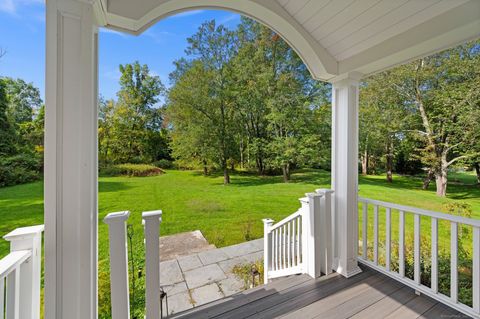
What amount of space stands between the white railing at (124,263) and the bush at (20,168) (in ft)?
3.24

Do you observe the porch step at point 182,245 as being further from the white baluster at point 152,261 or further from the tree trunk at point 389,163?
the tree trunk at point 389,163

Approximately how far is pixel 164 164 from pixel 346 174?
202 inches

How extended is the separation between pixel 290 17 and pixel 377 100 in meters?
5.11

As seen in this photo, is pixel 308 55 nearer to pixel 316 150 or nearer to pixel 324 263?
pixel 324 263

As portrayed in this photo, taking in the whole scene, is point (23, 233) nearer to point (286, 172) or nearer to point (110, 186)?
point (110, 186)

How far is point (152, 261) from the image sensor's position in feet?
4.69

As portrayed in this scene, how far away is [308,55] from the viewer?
6.72 feet

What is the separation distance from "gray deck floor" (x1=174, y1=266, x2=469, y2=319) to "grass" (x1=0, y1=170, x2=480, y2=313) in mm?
2672

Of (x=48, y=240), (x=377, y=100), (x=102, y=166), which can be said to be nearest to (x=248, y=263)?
(x=48, y=240)

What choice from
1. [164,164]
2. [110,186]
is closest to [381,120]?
[164,164]

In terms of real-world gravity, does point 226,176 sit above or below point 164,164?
below

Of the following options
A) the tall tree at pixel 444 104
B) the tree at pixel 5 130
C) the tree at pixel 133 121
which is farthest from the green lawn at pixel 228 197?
the tree at pixel 5 130

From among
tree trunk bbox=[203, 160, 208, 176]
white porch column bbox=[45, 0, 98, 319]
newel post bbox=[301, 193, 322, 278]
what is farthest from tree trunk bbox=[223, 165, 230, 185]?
white porch column bbox=[45, 0, 98, 319]

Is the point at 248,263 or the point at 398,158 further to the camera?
the point at 398,158
